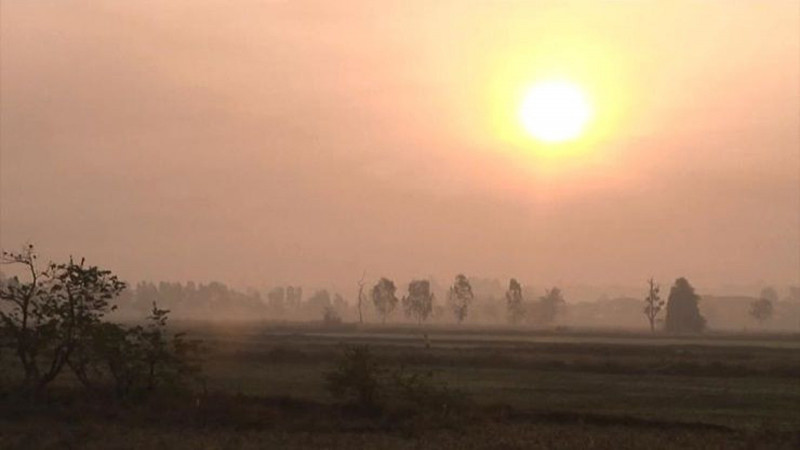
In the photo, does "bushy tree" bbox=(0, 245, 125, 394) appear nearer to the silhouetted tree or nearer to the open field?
the open field

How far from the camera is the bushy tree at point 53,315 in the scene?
37.8 m

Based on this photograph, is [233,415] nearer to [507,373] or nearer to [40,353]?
[40,353]

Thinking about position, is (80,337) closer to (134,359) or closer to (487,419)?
(134,359)

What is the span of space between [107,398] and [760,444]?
24.3 metres

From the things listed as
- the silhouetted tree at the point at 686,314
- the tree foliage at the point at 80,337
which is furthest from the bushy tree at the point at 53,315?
the silhouetted tree at the point at 686,314

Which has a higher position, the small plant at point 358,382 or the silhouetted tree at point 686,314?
the silhouetted tree at point 686,314

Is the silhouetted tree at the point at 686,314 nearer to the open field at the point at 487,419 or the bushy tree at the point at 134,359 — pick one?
the open field at the point at 487,419

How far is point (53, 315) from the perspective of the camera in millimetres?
38250

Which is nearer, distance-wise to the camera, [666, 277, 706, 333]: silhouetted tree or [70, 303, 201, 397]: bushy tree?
[70, 303, 201, 397]: bushy tree

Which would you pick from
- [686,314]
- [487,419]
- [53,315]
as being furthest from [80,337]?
[686,314]

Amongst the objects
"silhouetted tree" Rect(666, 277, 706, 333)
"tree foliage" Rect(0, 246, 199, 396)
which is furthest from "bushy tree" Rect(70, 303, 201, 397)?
"silhouetted tree" Rect(666, 277, 706, 333)

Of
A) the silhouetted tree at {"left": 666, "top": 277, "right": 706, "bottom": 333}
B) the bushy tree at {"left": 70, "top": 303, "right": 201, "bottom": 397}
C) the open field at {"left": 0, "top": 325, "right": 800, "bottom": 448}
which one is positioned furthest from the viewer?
the silhouetted tree at {"left": 666, "top": 277, "right": 706, "bottom": 333}

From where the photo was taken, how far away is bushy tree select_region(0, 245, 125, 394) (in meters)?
37.8

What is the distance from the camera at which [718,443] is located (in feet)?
99.6
